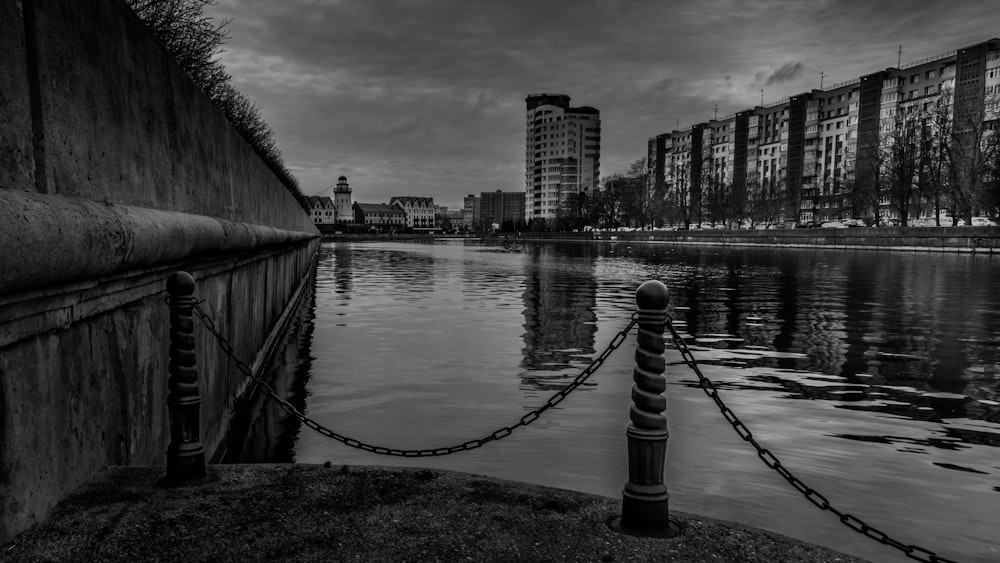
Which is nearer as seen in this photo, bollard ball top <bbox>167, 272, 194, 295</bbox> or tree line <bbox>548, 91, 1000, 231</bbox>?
bollard ball top <bbox>167, 272, 194, 295</bbox>

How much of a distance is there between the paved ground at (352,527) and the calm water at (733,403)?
206 cm

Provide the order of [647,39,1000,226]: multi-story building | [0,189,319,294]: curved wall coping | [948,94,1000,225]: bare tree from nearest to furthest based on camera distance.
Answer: [0,189,319,294]: curved wall coping → [948,94,1000,225]: bare tree → [647,39,1000,226]: multi-story building

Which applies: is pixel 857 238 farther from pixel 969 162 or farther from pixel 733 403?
pixel 733 403

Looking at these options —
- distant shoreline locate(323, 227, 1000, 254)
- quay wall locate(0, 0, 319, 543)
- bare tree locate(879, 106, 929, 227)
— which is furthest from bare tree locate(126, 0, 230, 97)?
bare tree locate(879, 106, 929, 227)

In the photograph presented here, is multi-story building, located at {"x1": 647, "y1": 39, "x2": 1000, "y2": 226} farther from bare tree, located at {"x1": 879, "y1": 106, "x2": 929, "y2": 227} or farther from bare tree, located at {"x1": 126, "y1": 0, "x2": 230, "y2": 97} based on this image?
bare tree, located at {"x1": 126, "y1": 0, "x2": 230, "y2": 97}

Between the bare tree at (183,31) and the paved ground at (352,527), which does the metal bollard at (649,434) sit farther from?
the bare tree at (183,31)

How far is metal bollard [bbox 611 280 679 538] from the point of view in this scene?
342 cm

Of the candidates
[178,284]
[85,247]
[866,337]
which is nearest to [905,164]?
[866,337]

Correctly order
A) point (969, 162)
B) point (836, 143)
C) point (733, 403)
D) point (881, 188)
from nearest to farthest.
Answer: point (733, 403) < point (969, 162) < point (881, 188) < point (836, 143)

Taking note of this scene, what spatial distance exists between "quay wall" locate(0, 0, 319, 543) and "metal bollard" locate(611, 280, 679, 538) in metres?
2.53

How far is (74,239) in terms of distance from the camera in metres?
3.05

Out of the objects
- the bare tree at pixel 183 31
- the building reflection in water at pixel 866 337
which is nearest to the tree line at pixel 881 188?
the building reflection in water at pixel 866 337

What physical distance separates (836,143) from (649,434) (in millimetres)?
146296

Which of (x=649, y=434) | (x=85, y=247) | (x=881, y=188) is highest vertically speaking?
(x=881, y=188)
